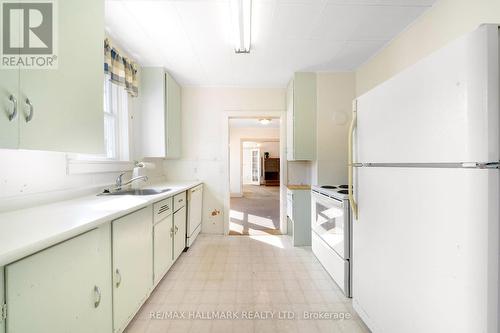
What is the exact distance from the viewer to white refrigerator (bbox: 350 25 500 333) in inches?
29.0

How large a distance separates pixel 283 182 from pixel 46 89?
309cm

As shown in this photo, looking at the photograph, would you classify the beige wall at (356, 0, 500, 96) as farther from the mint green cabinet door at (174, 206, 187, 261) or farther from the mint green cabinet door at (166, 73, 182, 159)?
the mint green cabinet door at (174, 206, 187, 261)

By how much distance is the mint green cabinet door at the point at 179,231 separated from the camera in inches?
91.8

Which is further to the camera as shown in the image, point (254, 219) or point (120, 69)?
point (254, 219)

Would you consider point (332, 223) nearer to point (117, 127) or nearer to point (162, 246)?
point (162, 246)

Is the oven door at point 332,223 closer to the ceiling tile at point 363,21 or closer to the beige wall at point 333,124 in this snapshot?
the beige wall at point 333,124

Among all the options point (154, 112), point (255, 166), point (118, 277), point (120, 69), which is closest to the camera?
point (118, 277)

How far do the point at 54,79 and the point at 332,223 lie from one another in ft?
7.22

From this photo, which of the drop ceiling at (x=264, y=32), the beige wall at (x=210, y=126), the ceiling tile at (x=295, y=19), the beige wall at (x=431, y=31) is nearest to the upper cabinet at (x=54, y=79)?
the drop ceiling at (x=264, y=32)

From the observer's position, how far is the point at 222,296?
1.87 meters

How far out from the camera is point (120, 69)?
2.24m

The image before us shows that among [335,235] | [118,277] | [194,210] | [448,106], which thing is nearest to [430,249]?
[448,106]

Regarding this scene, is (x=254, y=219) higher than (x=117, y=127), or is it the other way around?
(x=117, y=127)

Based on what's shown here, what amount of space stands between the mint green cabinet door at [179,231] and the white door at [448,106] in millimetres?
2073
